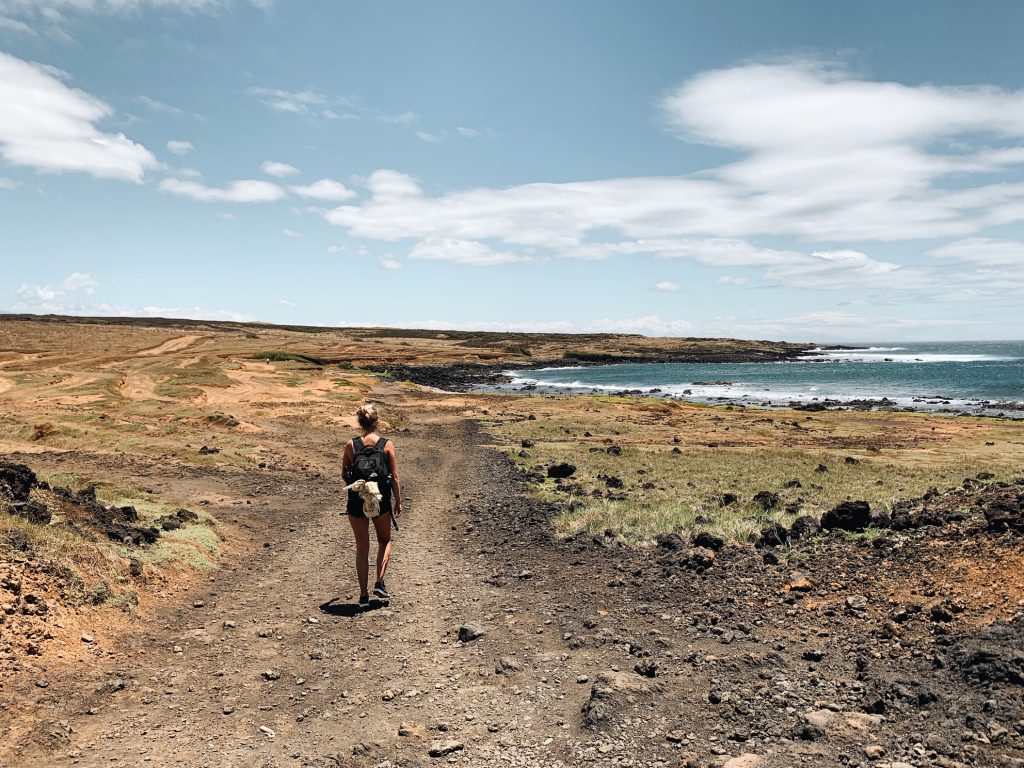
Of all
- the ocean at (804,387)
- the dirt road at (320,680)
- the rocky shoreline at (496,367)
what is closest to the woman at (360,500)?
the dirt road at (320,680)

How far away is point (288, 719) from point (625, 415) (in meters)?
41.3

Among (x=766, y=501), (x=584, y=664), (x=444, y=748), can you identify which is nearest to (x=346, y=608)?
(x=584, y=664)

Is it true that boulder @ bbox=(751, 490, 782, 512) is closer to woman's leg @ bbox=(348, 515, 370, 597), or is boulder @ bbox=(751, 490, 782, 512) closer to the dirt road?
the dirt road

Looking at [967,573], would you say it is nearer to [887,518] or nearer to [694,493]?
[887,518]

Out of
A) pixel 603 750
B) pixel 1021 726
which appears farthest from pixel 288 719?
pixel 1021 726

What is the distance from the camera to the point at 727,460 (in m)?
26.2

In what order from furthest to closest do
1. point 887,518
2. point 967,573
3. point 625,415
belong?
point 625,415, point 887,518, point 967,573

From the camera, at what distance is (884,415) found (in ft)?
173

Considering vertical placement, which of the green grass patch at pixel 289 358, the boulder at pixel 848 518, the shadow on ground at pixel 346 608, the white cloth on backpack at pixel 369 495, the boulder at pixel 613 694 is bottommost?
the shadow on ground at pixel 346 608

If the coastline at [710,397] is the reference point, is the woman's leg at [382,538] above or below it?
above

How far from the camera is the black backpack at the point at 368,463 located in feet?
29.4

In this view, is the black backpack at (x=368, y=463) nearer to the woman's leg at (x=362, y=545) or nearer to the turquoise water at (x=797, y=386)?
the woman's leg at (x=362, y=545)

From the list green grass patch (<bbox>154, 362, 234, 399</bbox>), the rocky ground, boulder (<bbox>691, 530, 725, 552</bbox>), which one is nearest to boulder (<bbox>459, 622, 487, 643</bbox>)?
the rocky ground

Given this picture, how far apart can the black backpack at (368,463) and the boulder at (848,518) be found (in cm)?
867
